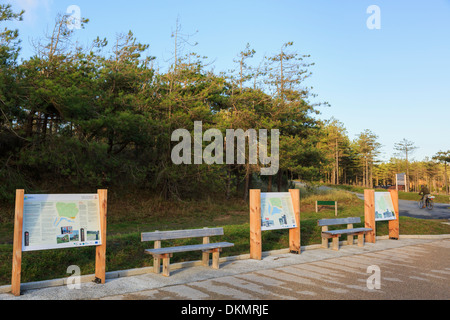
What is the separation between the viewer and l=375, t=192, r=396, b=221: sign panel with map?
35.4ft

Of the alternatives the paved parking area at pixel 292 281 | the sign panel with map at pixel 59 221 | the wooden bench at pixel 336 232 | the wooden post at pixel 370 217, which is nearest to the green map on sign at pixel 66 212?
the sign panel with map at pixel 59 221

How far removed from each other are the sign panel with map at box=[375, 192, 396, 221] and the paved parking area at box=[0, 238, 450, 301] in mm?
2407

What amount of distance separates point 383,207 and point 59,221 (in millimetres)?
9564

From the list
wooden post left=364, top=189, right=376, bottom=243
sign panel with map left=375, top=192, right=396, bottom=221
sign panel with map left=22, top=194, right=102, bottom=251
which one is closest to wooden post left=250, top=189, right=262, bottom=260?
sign panel with map left=22, top=194, right=102, bottom=251

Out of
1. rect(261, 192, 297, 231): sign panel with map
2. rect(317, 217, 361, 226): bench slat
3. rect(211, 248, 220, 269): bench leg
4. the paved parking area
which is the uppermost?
rect(261, 192, 297, 231): sign panel with map

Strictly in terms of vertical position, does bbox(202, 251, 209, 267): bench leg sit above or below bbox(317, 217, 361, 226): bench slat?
below

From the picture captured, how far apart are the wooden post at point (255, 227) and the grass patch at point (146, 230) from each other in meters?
0.77

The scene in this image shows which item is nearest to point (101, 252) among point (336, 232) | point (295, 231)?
point (295, 231)

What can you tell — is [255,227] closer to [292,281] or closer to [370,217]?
[292,281]

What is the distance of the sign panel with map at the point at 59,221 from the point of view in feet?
16.6

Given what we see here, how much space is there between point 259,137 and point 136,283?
1665 centimetres

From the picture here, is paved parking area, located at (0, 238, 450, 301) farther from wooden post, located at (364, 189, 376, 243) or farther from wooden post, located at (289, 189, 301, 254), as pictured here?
wooden post, located at (364, 189, 376, 243)
